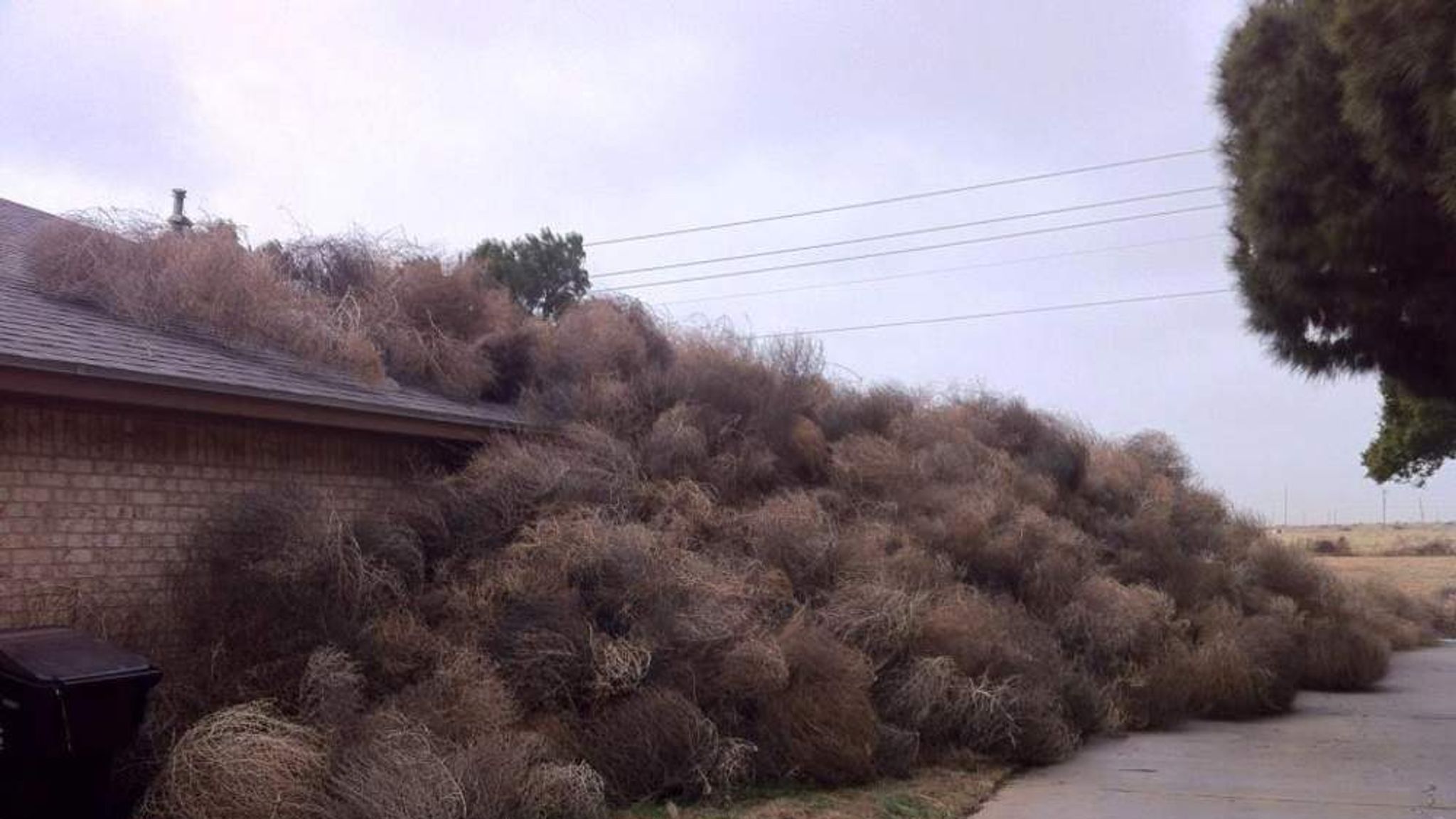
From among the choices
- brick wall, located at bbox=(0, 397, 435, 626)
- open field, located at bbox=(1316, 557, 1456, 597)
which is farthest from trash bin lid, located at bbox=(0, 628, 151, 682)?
open field, located at bbox=(1316, 557, 1456, 597)

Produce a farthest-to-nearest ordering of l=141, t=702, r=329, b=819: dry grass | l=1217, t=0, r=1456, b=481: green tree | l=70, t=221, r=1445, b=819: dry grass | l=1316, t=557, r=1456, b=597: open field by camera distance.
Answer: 1. l=1316, t=557, r=1456, b=597: open field
2. l=70, t=221, r=1445, b=819: dry grass
3. l=1217, t=0, r=1456, b=481: green tree
4. l=141, t=702, r=329, b=819: dry grass

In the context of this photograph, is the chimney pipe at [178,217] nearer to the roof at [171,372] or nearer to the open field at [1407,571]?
the roof at [171,372]

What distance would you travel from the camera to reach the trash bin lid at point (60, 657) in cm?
810

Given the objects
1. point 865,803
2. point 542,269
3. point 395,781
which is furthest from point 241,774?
point 542,269

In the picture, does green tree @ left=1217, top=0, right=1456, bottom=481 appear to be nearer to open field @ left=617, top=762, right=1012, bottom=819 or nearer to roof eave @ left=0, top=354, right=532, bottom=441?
open field @ left=617, top=762, right=1012, bottom=819

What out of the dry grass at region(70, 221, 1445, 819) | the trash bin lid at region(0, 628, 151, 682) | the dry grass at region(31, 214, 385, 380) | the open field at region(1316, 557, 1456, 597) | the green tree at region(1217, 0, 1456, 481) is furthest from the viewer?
the open field at region(1316, 557, 1456, 597)

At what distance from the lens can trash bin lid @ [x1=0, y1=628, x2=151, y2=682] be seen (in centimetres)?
810

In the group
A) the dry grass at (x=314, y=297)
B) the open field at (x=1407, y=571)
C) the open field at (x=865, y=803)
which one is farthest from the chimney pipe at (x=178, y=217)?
the open field at (x=1407, y=571)

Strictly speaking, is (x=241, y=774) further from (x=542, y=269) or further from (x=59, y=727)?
(x=542, y=269)

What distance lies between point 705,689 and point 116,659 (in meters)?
4.46

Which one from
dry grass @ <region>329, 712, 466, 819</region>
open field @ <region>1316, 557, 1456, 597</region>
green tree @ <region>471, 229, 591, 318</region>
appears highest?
green tree @ <region>471, 229, 591, 318</region>

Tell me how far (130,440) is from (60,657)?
2470 millimetres

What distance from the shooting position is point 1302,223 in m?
11.4

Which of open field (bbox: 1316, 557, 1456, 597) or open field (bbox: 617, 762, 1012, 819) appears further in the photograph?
open field (bbox: 1316, 557, 1456, 597)
